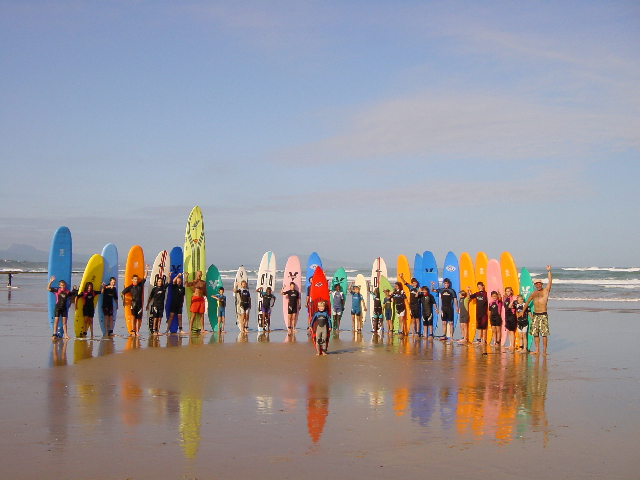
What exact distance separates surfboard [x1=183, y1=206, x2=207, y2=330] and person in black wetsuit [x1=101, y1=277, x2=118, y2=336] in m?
1.77

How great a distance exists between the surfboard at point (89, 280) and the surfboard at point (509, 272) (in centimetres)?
832

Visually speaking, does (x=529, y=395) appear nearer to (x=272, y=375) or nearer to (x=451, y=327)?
(x=272, y=375)

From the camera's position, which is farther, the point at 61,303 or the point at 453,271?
the point at 453,271

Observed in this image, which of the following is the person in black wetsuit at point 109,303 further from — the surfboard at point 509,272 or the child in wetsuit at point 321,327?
the surfboard at point 509,272

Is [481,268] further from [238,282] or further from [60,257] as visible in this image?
[60,257]

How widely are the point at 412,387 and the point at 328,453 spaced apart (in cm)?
302

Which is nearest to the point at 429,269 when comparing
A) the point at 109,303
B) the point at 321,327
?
the point at 321,327

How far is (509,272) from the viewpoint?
1323cm

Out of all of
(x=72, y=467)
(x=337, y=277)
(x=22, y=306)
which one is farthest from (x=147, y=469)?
(x=22, y=306)

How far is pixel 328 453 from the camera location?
17.2 feet

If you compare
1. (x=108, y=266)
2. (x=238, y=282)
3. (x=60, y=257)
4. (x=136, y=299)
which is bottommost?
(x=136, y=299)

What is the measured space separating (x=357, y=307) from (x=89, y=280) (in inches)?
232

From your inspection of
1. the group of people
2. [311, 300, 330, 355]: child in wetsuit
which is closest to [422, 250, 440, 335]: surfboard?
the group of people

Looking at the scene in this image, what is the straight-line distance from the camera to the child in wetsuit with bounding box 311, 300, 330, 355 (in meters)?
10.8
